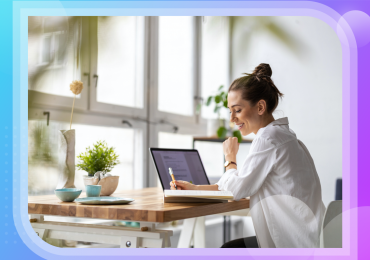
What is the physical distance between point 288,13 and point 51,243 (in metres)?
0.60

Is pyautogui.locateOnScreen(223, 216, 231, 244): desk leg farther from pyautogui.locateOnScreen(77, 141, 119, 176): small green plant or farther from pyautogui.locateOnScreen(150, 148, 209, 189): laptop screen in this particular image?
pyautogui.locateOnScreen(77, 141, 119, 176): small green plant

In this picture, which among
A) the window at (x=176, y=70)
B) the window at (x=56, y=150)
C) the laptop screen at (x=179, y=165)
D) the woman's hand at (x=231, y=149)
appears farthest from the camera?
the window at (x=176, y=70)

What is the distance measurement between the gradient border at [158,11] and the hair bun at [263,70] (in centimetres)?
48

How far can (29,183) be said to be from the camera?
670 millimetres

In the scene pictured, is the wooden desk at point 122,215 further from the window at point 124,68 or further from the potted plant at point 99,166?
the window at point 124,68

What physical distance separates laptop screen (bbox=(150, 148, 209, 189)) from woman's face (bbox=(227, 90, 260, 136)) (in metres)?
0.33

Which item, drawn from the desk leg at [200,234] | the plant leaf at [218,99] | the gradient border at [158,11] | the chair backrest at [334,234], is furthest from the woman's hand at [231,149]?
the plant leaf at [218,99]

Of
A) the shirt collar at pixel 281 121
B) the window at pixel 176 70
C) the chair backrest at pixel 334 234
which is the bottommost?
the chair backrest at pixel 334 234

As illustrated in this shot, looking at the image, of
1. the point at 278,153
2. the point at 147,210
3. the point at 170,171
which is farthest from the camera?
the point at 170,171

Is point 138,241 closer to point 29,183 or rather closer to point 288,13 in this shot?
point 29,183

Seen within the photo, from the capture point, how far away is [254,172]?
105 centimetres

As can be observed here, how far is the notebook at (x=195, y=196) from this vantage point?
3.12ft

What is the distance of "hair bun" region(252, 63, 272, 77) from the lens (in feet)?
3.79
